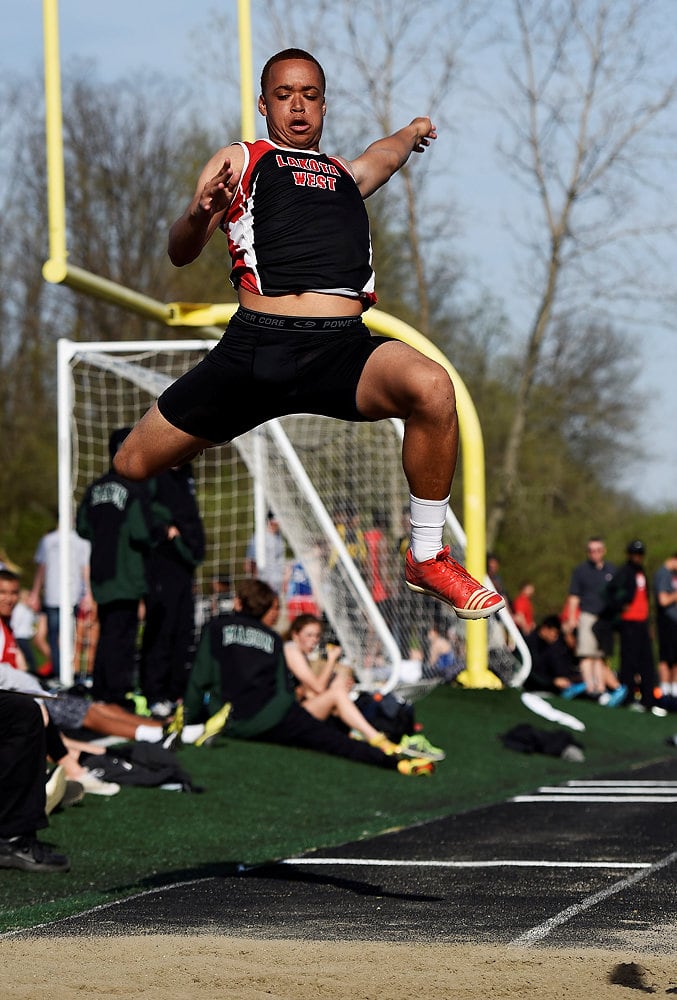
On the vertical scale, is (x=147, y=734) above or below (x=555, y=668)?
above

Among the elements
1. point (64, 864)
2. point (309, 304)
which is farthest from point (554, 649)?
point (309, 304)

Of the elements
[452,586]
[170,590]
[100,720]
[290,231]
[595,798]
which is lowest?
[595,798]

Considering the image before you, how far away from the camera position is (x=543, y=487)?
28891mm

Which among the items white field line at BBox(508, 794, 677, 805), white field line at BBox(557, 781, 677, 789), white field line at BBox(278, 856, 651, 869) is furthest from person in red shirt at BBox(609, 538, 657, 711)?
white field line at BBox(278, 856, 651, 869)

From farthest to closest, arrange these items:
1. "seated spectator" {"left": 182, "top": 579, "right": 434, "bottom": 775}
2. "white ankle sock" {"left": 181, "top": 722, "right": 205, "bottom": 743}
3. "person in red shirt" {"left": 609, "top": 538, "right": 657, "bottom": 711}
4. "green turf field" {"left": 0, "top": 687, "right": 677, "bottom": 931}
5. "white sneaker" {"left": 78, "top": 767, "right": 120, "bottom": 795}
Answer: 1. "person in red shirt" {"left": 609, "top": 538, "right": 657, "bottom": 711}
2. "seated spectator" {"left": 182, "top": 579, "right": 434, "bottom": 775}
3. "white ankle sock" {"left": 181, "top": 722, "right": 205, "bottom": 743}
4. "white sneaker" {"left": 78, "top": 767, "right": 120, "bottom": 795}
5. "green turf field" {"left": 0, "top": 687, "right": 677, "bottom": 931}

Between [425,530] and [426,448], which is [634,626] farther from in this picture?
[426,448]

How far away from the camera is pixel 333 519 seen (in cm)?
1423

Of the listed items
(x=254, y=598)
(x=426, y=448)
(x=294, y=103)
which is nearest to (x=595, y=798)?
(x=254, y=598)

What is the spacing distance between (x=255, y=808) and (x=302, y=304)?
4.66 metres

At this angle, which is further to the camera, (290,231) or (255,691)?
(255,691)

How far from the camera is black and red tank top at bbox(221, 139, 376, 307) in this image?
4.68 m

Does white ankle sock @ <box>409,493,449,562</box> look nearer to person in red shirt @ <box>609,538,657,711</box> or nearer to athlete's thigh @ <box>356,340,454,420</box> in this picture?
athlete's thigh @ <box>356,340,454,420</box>

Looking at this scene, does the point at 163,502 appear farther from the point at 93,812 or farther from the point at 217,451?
the point at 217,451

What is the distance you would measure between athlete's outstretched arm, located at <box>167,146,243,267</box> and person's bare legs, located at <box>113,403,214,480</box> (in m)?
0.55
